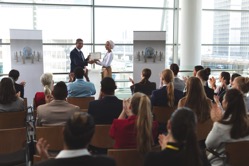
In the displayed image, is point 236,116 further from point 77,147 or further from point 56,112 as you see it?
point 56,112

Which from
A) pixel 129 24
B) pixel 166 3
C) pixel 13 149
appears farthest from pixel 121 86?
pixel 13 149

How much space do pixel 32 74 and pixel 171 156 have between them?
6572mm

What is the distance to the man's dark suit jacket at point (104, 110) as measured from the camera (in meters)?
3.67

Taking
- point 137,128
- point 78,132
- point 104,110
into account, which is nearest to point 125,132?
point 137,128

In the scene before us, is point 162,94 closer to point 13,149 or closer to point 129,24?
point 13,149

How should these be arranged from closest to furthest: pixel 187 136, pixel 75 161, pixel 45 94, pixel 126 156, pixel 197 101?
pixel 75 161, pixel 187 136, pixel 126 156, pixel 197 101, pixel 45 94

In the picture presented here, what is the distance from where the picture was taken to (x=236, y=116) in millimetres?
2943

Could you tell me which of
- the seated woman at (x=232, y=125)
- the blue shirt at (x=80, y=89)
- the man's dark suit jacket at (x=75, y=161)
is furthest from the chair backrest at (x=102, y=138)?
the blue shirt at (x=80, y=89)

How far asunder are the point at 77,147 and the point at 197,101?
2.29 metres

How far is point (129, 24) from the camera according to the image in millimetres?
10430

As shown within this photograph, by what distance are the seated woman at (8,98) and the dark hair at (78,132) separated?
→ 2.61 m

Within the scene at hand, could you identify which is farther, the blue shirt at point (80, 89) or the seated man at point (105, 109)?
the blue shirt at point (80, 89)

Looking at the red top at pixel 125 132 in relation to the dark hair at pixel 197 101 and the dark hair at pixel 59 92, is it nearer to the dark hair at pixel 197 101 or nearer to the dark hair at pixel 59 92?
the dark hair at pixel 59 92

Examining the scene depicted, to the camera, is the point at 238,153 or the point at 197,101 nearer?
the point at 238,153
